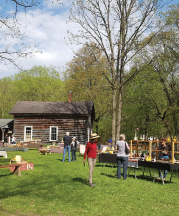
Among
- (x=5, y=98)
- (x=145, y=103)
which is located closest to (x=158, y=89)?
(x=145, y=103)

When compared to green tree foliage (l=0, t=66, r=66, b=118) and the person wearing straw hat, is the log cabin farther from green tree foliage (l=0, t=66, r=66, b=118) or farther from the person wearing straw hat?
the person wearing straw hat

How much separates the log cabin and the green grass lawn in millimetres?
17837

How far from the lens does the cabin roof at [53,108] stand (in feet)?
94.1

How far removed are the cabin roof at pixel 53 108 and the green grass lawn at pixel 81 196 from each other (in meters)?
18.0

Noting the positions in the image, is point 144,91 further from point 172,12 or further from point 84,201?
point 84,201

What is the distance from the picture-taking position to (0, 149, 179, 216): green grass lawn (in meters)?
6.28

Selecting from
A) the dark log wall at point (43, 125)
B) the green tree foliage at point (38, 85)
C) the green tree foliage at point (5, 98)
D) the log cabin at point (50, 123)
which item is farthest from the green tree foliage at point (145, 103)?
the green tree foliage at point (5, 98)

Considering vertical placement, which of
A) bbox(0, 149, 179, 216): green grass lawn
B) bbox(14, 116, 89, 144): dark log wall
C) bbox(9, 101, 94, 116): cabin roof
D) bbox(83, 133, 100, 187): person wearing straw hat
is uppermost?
bbox(9, 101, 94, 116): cabin roof

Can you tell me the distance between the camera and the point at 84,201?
702 cm

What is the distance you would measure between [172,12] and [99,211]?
21.2 metres

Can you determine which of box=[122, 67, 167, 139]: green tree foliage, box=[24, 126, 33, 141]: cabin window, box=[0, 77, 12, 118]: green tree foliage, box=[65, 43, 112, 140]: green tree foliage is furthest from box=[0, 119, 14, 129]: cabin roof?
box=[122, 67, 167, 139]: green tree foliage

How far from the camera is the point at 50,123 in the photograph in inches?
1147

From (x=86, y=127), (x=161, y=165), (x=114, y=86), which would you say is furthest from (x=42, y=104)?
(x=161, y=165)

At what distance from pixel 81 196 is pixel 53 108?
22.5 meters
